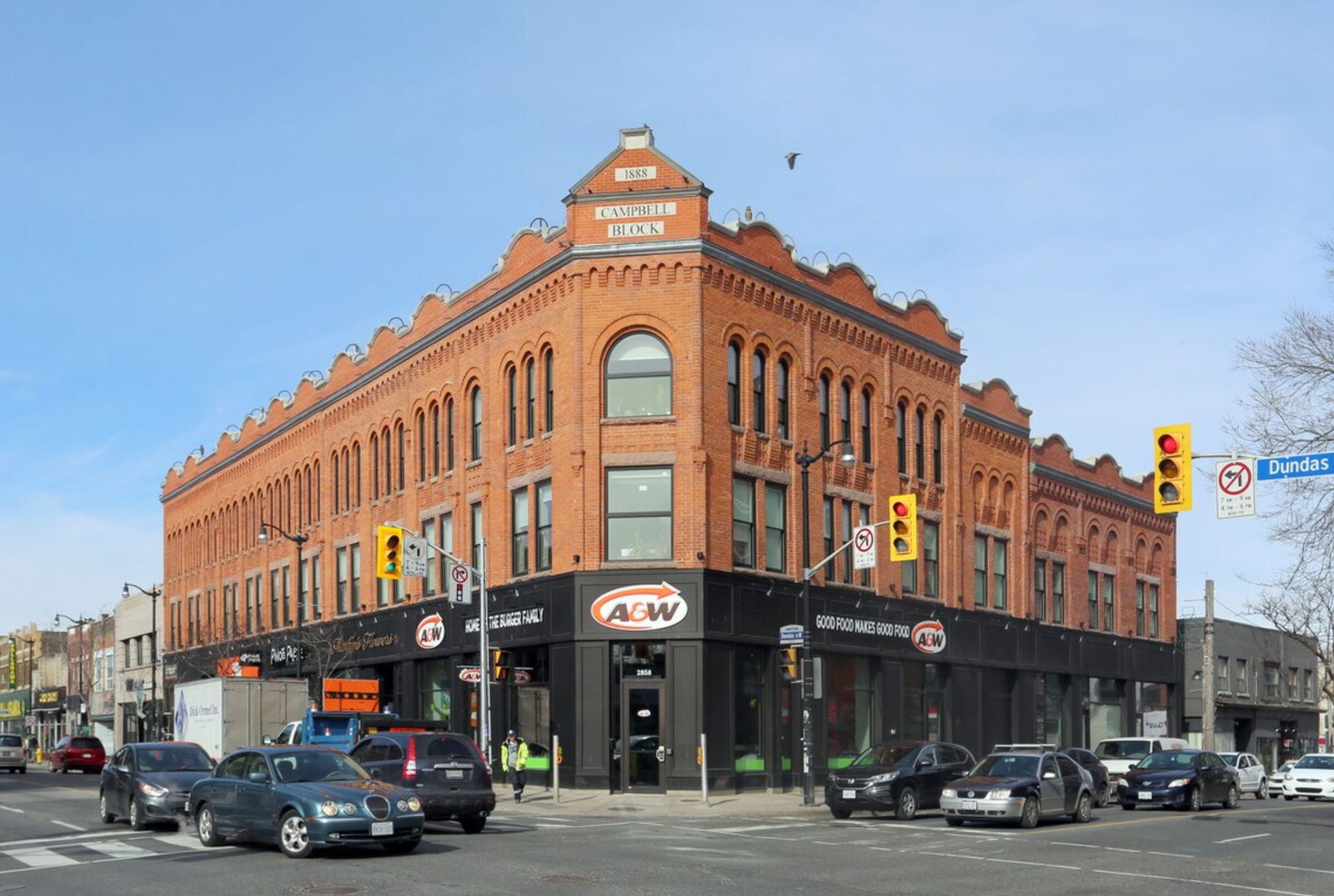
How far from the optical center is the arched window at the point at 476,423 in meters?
47.6

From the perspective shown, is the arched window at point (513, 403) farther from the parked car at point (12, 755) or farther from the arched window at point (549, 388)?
the parked car at point (12, 755)

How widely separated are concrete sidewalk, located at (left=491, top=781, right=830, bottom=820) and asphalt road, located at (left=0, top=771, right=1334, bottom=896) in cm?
239

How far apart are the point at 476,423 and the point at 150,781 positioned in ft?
70.6

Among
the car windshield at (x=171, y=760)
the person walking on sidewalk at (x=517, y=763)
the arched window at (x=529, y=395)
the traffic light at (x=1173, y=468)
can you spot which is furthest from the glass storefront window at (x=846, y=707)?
the traffic light at (x=1173, y=468)

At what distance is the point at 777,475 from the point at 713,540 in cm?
395

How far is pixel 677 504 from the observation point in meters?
40.6

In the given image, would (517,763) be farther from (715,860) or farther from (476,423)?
(715,860)

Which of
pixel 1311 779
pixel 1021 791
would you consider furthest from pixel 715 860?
pixel 1311 779

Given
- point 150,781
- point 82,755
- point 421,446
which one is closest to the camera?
point 150,781

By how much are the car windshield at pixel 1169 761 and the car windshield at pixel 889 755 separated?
7.95m

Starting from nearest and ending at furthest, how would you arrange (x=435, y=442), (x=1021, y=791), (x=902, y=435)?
(x=1021, y=791) → (x=435, y=442) → (x=902, y=435)

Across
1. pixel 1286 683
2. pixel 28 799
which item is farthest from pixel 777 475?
pixel 1286 683

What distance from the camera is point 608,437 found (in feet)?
136

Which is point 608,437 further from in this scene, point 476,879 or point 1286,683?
point 1286,683
